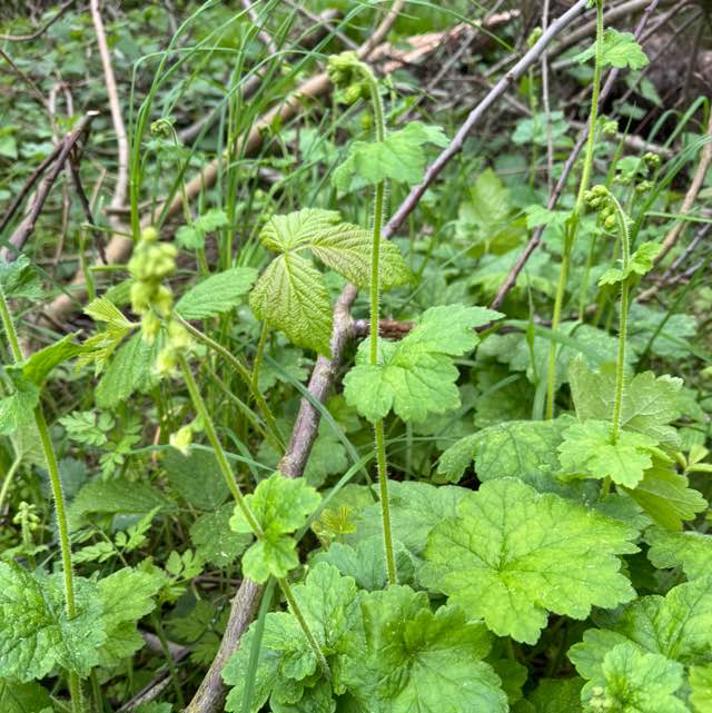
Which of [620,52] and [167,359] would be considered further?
[620,52]

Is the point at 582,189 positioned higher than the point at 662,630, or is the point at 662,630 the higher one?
the point at 582,189

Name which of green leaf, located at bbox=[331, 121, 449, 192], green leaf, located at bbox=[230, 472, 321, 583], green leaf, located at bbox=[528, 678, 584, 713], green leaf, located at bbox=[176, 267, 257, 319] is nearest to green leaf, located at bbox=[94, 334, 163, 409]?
green leaf, located at bbox=[176, 267, 257, 319]

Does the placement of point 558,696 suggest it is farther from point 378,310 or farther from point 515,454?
point 378,310

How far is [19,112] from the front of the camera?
444cm

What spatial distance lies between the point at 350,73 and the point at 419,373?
0.48 metres

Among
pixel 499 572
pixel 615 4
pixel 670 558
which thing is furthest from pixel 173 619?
pixel 615 4

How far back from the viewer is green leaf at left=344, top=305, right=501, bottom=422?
1214 millimetres

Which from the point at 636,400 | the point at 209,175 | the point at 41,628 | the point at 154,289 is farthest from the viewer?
the point at 209,175

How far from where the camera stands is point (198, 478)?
203 centimetres

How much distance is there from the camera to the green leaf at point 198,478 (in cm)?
198

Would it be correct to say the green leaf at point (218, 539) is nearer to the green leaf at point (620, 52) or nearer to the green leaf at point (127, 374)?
the green leaf at point (127, 374)

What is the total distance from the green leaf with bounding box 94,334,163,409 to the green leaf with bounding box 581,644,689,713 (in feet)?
3.57

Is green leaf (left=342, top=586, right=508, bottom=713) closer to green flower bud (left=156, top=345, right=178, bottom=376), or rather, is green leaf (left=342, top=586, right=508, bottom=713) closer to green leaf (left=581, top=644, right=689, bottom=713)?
green leaf (left=581, top=644, right=689, bottom=713)

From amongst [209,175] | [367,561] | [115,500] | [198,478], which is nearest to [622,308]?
[367,561]
